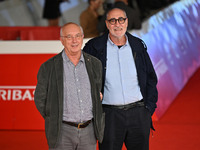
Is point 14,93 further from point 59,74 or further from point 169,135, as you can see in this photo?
point 59,74

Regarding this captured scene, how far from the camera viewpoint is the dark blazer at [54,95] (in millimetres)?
3240

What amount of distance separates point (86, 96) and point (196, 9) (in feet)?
23.2

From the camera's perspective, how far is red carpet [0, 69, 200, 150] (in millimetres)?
5312

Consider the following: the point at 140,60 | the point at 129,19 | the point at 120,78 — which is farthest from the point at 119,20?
the point at 129,19

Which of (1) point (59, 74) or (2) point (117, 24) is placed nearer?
(1) point (59, 74)

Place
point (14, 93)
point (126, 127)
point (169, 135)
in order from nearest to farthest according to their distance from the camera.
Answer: point (126, 127), point (169, 135), point (14, 93)

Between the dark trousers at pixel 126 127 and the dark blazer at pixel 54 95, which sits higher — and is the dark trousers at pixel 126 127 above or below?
below

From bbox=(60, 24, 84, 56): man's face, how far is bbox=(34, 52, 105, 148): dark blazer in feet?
0.45

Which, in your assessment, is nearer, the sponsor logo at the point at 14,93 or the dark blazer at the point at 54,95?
the dark blazer at the point at 54,95

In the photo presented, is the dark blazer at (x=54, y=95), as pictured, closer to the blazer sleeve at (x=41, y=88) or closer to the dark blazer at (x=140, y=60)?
the blazer sleeve at (x=41, y=88)

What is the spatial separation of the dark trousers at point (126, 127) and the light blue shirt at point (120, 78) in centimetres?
11

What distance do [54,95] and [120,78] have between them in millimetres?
711

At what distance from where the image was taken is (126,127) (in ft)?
12.1

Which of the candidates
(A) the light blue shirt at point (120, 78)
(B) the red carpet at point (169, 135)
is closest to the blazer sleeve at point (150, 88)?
(A) the light blue shirt at point (120, 78)
